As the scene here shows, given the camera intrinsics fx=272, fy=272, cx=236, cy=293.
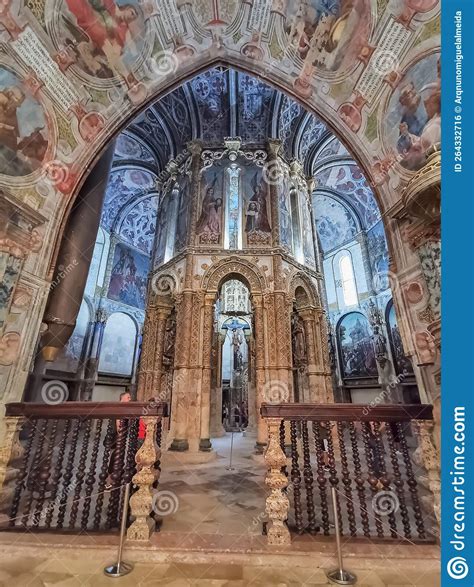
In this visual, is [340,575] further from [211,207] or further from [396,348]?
[396,348]

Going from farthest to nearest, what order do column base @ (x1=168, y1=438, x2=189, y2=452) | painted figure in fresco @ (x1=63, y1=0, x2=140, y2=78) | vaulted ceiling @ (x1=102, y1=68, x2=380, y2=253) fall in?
vaulted ceiling @ (x1=102, y1=68, x2=380, y2=253), column base @ (x1=168, y1=438, x2=189, y2=452), painted figure in fresco @ (x1=63, y1=0, x2=140, y2=78)

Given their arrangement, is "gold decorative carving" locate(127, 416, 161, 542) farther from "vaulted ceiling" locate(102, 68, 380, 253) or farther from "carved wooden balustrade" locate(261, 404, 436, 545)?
"vaulted ceiling" locate(102, 68, 380, 253)

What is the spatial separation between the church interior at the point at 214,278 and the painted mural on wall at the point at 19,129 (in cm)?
3

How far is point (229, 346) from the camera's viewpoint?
1788 centimetres

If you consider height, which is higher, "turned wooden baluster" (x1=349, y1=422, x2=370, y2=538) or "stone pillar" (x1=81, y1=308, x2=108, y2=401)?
"stone pillar" (x1=81, y1=308, x2=108, y2=401)

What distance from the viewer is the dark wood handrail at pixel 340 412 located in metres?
2.99

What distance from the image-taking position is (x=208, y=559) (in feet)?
8.07

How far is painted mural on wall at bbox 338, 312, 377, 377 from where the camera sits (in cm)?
1488

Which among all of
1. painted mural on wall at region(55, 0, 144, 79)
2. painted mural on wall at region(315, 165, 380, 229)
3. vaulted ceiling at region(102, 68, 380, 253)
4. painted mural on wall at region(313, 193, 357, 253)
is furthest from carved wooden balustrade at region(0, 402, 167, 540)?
painted mural on wall at region(313, 193, 357, 253)

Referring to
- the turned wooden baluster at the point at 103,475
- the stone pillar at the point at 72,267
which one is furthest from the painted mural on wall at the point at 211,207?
the turned wooden baluster at the point at 103,475

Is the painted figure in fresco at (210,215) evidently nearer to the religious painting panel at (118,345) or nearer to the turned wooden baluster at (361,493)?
the turned wooden baluster at (361,493)

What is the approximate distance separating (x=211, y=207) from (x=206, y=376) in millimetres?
6310

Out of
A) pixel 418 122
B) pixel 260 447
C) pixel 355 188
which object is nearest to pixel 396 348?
pixel 355 188

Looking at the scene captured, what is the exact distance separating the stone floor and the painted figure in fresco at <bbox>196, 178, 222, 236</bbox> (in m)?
8.76
